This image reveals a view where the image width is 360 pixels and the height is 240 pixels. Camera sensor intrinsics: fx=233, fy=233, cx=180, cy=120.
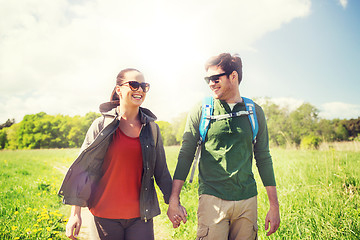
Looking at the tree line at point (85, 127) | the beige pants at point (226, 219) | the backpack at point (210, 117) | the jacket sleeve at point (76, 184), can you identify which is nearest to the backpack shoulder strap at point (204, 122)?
the backpack at point (210, 117)

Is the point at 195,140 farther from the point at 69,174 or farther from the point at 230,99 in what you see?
the point at 69,174

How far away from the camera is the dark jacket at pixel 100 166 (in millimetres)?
2027

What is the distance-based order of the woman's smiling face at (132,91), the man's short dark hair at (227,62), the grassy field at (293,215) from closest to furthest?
1. the woman's smiling face at (132,91)
2. the man's short dark hair at (227,62)
3. the grassy field at (293,215)

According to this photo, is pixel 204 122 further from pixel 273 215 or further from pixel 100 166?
pixel 273 215

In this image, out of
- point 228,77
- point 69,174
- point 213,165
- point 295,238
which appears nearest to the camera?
point 69,174

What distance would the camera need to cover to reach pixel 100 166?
2.14m

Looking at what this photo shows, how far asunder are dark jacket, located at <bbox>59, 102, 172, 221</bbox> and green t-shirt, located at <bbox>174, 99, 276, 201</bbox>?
31cm

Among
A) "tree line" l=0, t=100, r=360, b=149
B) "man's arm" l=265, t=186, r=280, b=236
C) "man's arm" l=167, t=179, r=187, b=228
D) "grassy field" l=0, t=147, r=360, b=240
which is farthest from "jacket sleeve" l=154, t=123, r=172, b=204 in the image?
"tree line" l=0, t=100, r=360, b=149

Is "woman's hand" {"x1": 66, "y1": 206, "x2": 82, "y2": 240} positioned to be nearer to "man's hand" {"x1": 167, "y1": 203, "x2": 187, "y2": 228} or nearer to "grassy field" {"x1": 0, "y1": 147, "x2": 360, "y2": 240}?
"man's hand" {"x1": 167, "y1": 203, "x2": 187, "y2": 228}

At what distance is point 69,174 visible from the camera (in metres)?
2.04

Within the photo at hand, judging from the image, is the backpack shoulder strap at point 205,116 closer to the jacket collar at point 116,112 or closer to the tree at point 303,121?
the jacket collar at point 116,112

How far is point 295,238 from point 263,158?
1764 mm

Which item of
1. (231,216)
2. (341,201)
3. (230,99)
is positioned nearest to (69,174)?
(231,216)

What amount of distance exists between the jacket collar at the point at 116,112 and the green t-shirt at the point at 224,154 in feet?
1.35
